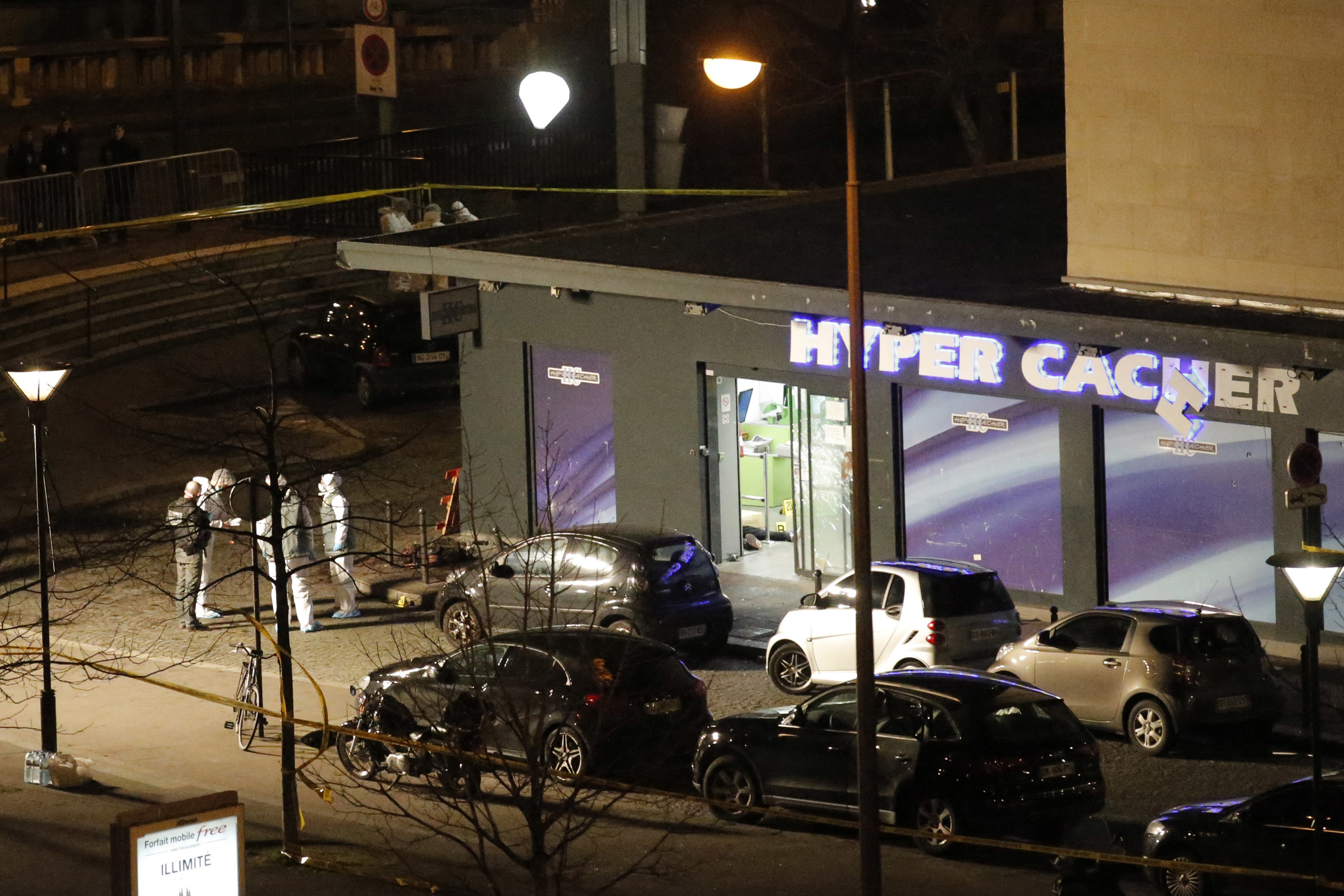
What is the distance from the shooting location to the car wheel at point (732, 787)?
16.0m

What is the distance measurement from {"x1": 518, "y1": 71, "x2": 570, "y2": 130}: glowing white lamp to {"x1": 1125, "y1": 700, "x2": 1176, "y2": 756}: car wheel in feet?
59.3

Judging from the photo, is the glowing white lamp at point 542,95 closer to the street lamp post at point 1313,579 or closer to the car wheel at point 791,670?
the car wheel at point 791,670

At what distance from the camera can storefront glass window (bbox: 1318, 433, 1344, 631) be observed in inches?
772

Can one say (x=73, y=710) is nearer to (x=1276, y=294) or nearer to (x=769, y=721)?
(x=769, y=721)

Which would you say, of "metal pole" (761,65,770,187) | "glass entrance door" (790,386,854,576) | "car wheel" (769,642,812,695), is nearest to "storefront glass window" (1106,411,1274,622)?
"glass entrance door" (790,386,854,576)

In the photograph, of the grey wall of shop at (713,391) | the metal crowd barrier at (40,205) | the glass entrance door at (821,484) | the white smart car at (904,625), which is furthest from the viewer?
the metal crowd barrier at (40,205)

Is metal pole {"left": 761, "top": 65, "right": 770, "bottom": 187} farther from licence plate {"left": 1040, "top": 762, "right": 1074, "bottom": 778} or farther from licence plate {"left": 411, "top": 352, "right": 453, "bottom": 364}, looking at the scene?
licence plate {"left": 1040, "top": 762, "right": 1074, "bottom": 778}

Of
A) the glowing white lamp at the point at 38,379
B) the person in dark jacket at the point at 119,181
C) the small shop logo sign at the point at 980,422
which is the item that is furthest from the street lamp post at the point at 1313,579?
the person in dark jacket at the point at 119,181

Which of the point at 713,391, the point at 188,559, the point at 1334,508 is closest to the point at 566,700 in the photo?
the point at 188,559

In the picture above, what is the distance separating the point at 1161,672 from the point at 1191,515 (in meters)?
4.39

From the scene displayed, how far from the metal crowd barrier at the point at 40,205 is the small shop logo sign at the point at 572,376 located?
15304 millimetres

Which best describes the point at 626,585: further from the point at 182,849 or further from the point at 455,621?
the point at 182,849

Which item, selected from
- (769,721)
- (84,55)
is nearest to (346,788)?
(769,721)

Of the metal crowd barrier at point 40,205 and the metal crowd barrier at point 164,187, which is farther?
the metal crowd barrier at point 164,187
